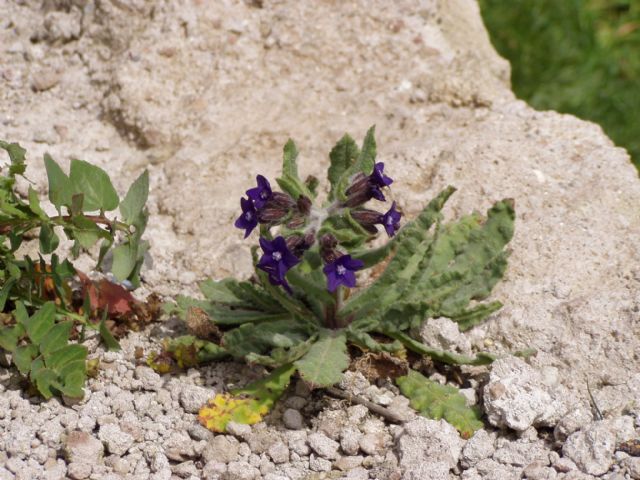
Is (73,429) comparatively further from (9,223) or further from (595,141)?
(595,141)

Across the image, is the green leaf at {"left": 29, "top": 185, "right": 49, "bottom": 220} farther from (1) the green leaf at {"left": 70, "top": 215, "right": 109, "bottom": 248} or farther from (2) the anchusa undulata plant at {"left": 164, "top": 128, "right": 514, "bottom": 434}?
(2) the anchusa undulata plant at {"left": 164, "top": 128, "right": 514, "bottom": 434}

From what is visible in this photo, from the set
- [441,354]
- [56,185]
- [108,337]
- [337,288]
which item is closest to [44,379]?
[108,337]

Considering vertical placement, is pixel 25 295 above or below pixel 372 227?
below

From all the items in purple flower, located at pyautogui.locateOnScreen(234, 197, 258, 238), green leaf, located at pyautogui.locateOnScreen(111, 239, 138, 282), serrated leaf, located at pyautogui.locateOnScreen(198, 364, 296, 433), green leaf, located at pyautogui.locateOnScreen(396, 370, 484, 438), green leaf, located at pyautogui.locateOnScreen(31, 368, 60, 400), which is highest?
purple flower, located at pyautogui.locateOnScreen(234, 197, 258, 238)

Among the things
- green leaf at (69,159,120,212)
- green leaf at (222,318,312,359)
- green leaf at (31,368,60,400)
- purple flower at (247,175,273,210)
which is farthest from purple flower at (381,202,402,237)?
green leaf at (31,368,60,400)

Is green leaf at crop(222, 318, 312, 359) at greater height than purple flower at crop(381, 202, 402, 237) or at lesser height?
lesser

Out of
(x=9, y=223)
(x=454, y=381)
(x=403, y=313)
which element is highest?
(x=9, y=223)

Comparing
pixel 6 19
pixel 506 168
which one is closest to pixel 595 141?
pixel 506 168
